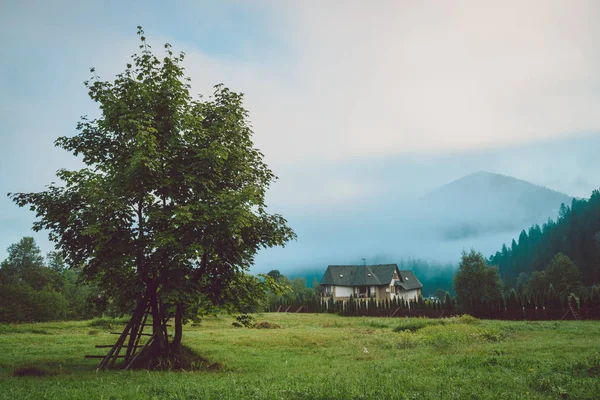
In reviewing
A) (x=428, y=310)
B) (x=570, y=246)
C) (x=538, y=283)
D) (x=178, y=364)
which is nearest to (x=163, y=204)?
(x=178, y=364)

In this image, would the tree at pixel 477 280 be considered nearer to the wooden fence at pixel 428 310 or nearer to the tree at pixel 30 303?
the wooden fence at pixel 428 310

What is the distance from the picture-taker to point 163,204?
17.3 metres

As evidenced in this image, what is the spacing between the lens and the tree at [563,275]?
273 feet

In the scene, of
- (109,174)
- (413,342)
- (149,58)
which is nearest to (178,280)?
(109,174)

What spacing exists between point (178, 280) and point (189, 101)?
7600 mm

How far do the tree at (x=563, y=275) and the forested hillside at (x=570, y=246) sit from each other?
11.7m

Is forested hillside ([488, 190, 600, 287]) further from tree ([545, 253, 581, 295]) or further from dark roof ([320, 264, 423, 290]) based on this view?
dark roof ([320, 264, 423, 290])

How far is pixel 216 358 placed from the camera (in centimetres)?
1997

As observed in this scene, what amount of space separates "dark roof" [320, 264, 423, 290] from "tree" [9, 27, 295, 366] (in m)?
75.7

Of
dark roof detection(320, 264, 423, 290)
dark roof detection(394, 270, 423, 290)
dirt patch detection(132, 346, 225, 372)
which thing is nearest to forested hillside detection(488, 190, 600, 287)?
dark roof detection(394, 270, 423, 290)

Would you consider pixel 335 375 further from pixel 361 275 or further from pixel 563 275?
pixel 563 275

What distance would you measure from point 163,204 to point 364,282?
78.9 meters

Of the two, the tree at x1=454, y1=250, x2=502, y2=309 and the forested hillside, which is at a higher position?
the forested hillside

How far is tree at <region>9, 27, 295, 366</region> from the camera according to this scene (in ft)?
51.0
